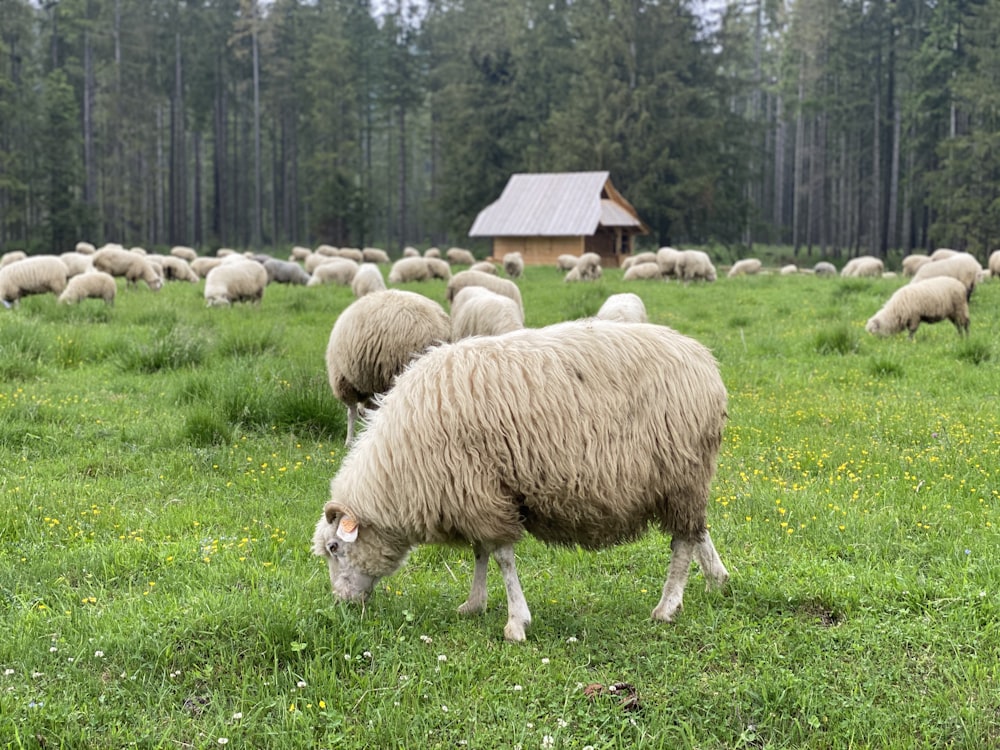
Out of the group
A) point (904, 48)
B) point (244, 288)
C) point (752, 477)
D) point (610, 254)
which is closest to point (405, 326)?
point (752, 477)

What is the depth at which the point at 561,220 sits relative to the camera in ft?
117

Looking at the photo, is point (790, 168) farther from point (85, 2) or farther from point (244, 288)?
point (244, 288)

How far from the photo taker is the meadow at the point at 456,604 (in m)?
3.16

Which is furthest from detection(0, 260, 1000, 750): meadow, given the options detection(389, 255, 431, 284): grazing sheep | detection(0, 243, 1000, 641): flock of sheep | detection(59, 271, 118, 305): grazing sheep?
detection(389, 255, 431, 284): grazing sheep

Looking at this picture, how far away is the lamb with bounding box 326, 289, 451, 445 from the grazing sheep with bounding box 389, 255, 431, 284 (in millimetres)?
15259

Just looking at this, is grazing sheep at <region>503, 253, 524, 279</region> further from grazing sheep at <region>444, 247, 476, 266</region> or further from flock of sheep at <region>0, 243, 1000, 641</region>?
flock of sheep at <region>0, 243, 1000, 641</region>

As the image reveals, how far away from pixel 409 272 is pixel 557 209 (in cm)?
1500

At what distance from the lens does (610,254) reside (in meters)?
37.8

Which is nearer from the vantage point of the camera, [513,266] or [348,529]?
[348,529]

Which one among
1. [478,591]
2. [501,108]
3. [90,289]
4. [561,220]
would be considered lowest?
[478,591]

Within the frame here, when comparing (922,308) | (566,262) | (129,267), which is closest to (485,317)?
(922,308)

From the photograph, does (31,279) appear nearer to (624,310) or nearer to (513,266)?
(624,310)

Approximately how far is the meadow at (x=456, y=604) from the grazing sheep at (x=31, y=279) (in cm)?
881

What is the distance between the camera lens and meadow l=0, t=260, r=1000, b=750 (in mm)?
3164
